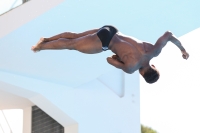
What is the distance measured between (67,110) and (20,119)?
9.04 ft

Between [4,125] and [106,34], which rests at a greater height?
[4,125]

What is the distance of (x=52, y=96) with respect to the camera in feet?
30.4

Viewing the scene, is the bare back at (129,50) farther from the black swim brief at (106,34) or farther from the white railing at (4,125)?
the white railing at (4,125)

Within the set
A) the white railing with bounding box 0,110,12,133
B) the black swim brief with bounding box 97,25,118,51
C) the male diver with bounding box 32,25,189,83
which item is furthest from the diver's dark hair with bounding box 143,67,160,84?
the white railing with bounding box 0,110,12,133

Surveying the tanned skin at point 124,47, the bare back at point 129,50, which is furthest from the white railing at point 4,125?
the bare back at point 129,50

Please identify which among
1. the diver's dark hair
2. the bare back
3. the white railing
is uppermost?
the white railing

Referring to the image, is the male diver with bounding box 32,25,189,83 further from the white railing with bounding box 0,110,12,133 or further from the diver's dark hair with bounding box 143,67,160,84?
the white railing with bounding box 0,110,12,133

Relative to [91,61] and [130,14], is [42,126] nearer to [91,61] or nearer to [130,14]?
[91,61]

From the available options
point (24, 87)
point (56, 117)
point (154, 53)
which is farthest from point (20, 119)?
point (154, 53)

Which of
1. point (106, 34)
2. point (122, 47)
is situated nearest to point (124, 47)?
point (122, 47)

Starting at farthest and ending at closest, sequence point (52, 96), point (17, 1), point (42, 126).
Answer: point (42, 126)
point (52, 96)
point (17, 1)

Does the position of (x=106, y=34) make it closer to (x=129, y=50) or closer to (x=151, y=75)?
(x=129, y=50)

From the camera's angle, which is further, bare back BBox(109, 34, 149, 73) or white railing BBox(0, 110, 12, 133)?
white railing BBox(0, 110, 12, 133)

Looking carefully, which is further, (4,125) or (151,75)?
(4,125)
